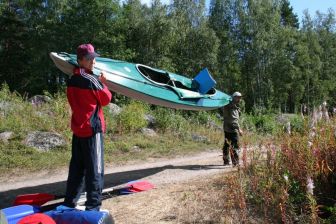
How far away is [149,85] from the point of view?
8.90 metres

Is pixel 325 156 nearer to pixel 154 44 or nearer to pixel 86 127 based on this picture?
pixel 86 127

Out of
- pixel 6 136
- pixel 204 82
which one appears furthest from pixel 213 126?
pixel 6 136

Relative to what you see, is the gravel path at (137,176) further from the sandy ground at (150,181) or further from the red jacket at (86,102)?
the red jacket at (86,102)

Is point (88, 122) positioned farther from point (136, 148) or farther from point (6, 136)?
point (136, 148)

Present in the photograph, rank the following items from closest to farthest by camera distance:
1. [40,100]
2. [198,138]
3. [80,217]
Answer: [80,217]
[198,138]
[40,100]

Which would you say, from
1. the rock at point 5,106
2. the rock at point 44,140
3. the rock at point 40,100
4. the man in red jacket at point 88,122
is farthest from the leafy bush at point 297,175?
→ the rock at point 40,100

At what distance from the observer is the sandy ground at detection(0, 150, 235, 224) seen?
5.57m

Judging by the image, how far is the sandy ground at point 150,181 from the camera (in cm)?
557

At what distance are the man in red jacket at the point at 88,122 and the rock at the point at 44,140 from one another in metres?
6.27

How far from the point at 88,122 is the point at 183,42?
114ft

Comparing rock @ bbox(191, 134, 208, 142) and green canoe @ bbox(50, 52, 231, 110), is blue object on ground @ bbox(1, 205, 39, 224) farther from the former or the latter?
rock @ bbox(191, 134, 208, 142)

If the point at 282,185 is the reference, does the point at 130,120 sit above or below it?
above

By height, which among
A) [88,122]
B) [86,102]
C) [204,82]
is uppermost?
[204,82]

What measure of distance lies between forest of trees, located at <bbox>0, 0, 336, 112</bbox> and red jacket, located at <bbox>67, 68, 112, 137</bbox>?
91.6 feet
